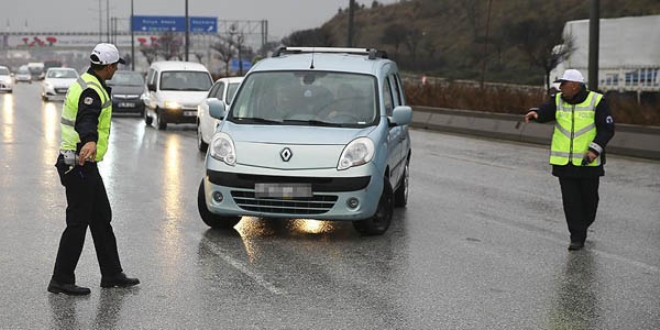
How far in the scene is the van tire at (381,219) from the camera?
9648 mm

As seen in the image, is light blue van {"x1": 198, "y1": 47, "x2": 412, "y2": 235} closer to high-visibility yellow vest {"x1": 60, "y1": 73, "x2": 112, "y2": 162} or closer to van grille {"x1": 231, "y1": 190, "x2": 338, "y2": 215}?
van grille {"x1": 231, "y1": 190, "x2": 338, "y2": 215}

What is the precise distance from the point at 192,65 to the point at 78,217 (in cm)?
2185

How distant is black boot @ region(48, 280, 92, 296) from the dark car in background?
83.7 ft

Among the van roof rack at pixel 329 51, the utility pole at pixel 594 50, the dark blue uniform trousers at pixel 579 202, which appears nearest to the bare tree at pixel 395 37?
the utility pole at pixel 594 50

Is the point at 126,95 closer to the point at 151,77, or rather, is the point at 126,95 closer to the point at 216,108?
the point at 151,77

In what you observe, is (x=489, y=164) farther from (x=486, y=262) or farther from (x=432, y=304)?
(x=432, y=304)

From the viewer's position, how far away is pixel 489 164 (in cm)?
1806

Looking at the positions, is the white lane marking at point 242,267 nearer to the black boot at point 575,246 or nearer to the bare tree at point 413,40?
the black boot at point 575,246

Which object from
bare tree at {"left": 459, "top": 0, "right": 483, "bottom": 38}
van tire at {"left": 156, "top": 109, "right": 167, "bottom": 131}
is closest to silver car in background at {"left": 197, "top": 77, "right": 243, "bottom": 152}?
van tire at {"left": 156, "top": 109, "right": 167, "bottom": 131}

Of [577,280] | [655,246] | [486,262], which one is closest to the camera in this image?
[577,280]

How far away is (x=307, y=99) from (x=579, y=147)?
9.03 feet

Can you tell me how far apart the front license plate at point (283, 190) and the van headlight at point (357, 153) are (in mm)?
371

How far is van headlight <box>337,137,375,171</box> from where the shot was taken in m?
9.37

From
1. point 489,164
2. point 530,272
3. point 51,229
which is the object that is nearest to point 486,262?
point 530,272
